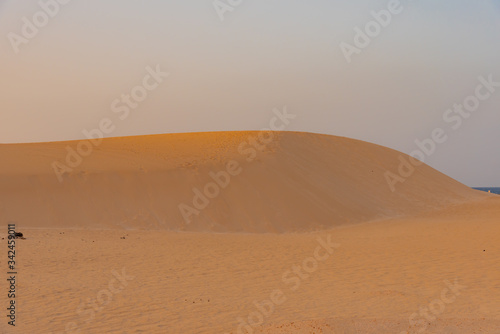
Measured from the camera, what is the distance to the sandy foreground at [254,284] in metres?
8.98

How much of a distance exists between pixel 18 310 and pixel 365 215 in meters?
23.7

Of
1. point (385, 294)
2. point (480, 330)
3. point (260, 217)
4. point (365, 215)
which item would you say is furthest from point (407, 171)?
point (480, 330)

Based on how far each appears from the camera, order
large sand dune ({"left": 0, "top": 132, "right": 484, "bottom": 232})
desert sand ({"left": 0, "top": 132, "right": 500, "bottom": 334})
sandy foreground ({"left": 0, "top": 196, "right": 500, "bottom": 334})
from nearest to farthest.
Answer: sandy foreground ({"left": 0, "top": 196, "right": 500, "bottom": 334}), desert sand ({"left": 0, "top": 132, "right": 500, "bottom": 334}), large sand dune ({"left": 0, "top": 132, "right": 484, "bottom": 232})

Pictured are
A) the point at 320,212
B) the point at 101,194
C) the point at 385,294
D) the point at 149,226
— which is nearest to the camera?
the point at 385,294

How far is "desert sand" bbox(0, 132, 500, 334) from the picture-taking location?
9609 millimetres

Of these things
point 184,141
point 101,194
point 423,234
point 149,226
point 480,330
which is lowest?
point 480,330

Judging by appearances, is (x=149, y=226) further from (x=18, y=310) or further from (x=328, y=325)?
(x=328, y=325)

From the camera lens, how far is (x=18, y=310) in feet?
31.6

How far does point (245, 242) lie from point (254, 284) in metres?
7.75

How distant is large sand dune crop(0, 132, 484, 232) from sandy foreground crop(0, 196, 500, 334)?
4.49m

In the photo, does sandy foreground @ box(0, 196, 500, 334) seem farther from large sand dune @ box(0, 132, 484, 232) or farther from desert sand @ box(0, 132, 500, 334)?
large sand dune @ box(0, 132, 484, 232)

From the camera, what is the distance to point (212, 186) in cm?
3000

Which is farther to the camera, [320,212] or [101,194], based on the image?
[320,212]

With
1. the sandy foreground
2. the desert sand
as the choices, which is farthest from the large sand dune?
the sandy foreground
